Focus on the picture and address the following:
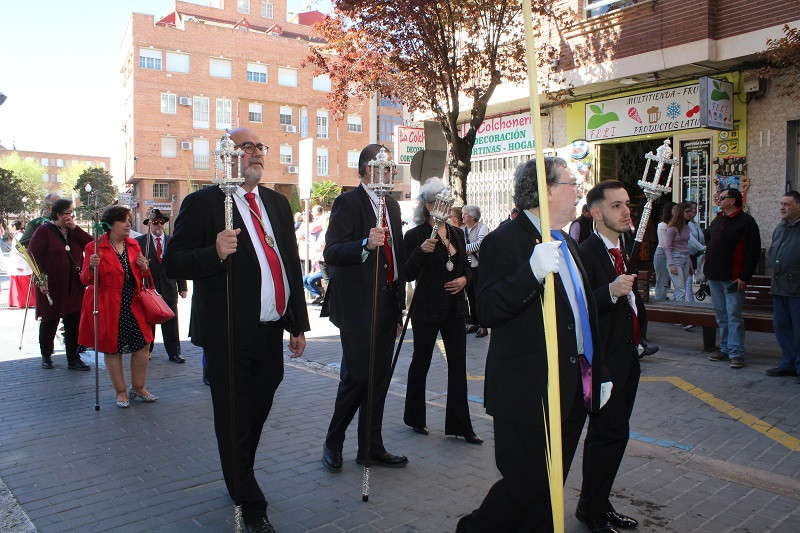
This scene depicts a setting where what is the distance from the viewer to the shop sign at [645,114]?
13086 millimetres

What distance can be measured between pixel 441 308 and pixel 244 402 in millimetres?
2042

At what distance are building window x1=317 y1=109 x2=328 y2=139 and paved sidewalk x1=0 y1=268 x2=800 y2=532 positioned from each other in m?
50.1

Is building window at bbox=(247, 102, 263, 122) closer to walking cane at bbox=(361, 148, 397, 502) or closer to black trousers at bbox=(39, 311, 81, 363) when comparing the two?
black trousers at bbox=(39, 311, 81, 363)

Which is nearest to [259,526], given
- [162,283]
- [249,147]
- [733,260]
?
[249,147]

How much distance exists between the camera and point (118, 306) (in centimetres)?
673

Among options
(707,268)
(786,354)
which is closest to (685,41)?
(707,268)

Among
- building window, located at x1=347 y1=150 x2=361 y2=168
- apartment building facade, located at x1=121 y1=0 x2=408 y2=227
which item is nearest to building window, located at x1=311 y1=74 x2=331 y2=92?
apartment building facade, located at x1=121 y1=0 x2=408 y2=227

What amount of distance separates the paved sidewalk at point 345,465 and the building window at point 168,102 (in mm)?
45332

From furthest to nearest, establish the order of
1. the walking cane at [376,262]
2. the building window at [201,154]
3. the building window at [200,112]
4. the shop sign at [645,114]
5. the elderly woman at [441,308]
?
the building window at [200,112]
the building window at [201,154]
the shop sign at [645,114]
the elderly woman at [441,308]
the walking cane at [376,262]

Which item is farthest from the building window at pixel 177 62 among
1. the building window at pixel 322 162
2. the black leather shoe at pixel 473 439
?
the black leather shoe at pixel 473 439

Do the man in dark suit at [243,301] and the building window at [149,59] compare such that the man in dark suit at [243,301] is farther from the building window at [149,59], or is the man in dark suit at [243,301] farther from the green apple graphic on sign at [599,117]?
the building window at [149,59]

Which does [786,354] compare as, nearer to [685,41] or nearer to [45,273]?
[685,41]

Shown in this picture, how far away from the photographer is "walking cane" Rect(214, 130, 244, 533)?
11.3 feet

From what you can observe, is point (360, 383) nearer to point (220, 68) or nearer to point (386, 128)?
point (220, 68)
